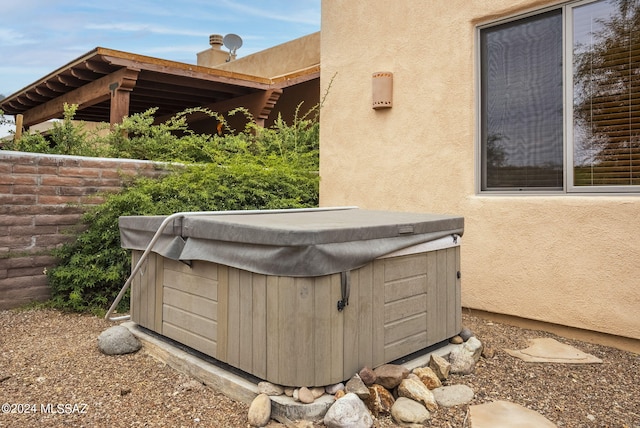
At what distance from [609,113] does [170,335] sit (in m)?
3.20

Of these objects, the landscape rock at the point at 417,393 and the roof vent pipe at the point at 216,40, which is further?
the roof vent pipe at the point at 216,40

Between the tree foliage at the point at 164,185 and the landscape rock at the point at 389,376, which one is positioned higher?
the tree foliage at the point at 164,185

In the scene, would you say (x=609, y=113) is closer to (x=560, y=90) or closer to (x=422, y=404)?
(x=560, y=90)

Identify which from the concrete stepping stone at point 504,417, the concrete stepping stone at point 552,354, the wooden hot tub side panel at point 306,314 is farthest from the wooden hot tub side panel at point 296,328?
the concrete stepping stone at point 552,354

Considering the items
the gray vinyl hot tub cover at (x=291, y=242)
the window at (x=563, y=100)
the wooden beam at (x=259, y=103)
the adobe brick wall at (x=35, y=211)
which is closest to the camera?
the gray vinyl hot tub cover at (x=291, y=242)

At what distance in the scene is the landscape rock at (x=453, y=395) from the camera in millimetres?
2221

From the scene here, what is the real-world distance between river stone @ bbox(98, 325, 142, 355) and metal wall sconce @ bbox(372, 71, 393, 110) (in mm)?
2869

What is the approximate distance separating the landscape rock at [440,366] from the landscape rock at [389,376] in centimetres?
31

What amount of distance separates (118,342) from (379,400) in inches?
69.5

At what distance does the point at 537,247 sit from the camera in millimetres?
3324

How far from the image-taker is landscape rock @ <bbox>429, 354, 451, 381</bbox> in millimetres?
2463

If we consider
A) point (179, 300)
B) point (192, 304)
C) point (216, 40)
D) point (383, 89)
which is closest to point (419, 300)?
point (192, 304)

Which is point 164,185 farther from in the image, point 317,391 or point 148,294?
point 317,391

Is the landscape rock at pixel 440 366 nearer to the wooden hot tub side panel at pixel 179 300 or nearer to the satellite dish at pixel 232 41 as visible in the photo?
the wooden hot tub side panel at pixel 179 300
